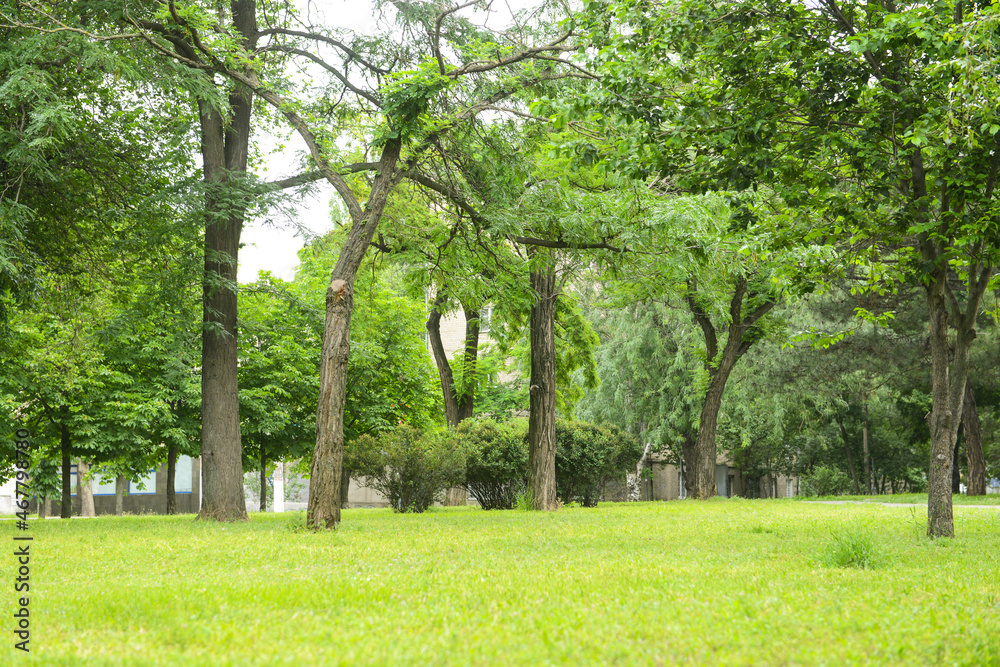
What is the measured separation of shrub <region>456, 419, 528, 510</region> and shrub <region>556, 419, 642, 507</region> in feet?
4.14

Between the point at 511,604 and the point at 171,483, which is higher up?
the point at 511,604

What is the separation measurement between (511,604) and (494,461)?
16035 millimetres

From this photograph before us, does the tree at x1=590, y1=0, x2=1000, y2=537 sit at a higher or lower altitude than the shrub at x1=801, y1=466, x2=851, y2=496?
higher

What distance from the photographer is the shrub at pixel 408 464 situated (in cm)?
1972

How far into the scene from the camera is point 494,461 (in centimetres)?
2180

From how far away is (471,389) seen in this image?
89.6ft

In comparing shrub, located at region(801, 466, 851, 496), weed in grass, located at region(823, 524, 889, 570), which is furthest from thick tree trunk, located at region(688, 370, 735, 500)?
shrub, located at region(801, 466, 851, 496)

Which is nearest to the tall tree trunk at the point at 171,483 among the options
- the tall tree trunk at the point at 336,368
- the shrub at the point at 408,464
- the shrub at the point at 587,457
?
the shrub at the point at 408,464

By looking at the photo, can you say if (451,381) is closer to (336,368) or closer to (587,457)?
(587,457)

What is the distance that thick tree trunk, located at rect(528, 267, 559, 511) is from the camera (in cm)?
1942

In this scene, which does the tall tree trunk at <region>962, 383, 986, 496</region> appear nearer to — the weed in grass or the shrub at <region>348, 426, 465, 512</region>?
the shrub at <region>348, 426, 465, 512</region>

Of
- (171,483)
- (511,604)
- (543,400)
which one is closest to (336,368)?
(543,400)

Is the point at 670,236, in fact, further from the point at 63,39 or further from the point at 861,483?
the point at 861,483

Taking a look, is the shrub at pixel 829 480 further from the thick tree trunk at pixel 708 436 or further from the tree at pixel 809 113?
the tree at pixel 809 113
